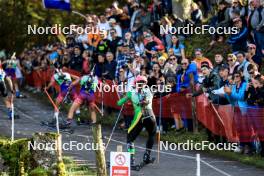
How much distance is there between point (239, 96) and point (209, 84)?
179cm

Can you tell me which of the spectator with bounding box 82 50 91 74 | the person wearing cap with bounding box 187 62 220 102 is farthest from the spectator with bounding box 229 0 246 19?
the spectator with bounding box 82 50 91 74

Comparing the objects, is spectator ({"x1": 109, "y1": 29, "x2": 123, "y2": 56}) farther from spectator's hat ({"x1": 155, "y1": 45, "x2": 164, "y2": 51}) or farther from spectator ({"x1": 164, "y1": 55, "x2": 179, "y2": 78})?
spectator ({"x1": 164, "y1": 55, "x2": 179, "y2": 78})

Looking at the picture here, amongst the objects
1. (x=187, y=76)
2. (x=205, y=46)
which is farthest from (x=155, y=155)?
(x=205, y=46)

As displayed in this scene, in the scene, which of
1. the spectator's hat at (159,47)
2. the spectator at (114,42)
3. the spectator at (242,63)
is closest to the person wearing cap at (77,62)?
the spectator at (114,42)

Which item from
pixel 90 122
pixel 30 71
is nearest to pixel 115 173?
pixel 90 122

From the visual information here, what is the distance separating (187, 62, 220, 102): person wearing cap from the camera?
19719mm

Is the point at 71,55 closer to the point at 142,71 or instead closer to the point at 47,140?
the point at 142,71

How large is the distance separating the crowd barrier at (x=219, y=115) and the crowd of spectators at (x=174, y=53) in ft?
0.71

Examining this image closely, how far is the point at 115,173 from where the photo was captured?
13.6 metres

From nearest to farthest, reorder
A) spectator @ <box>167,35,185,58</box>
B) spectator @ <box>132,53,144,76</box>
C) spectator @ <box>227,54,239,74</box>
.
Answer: spectator @ <box>227,54,239,74</box> < spectator @ <box>132,53,144,76</box> < spectator @ <box>167,35,185,58</box>

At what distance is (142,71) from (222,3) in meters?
→ 4.02

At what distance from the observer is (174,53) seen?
23.8m

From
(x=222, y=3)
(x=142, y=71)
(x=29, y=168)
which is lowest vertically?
(x=29, y=168)

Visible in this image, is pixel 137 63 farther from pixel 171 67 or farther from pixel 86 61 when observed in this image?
pixel 86 61
